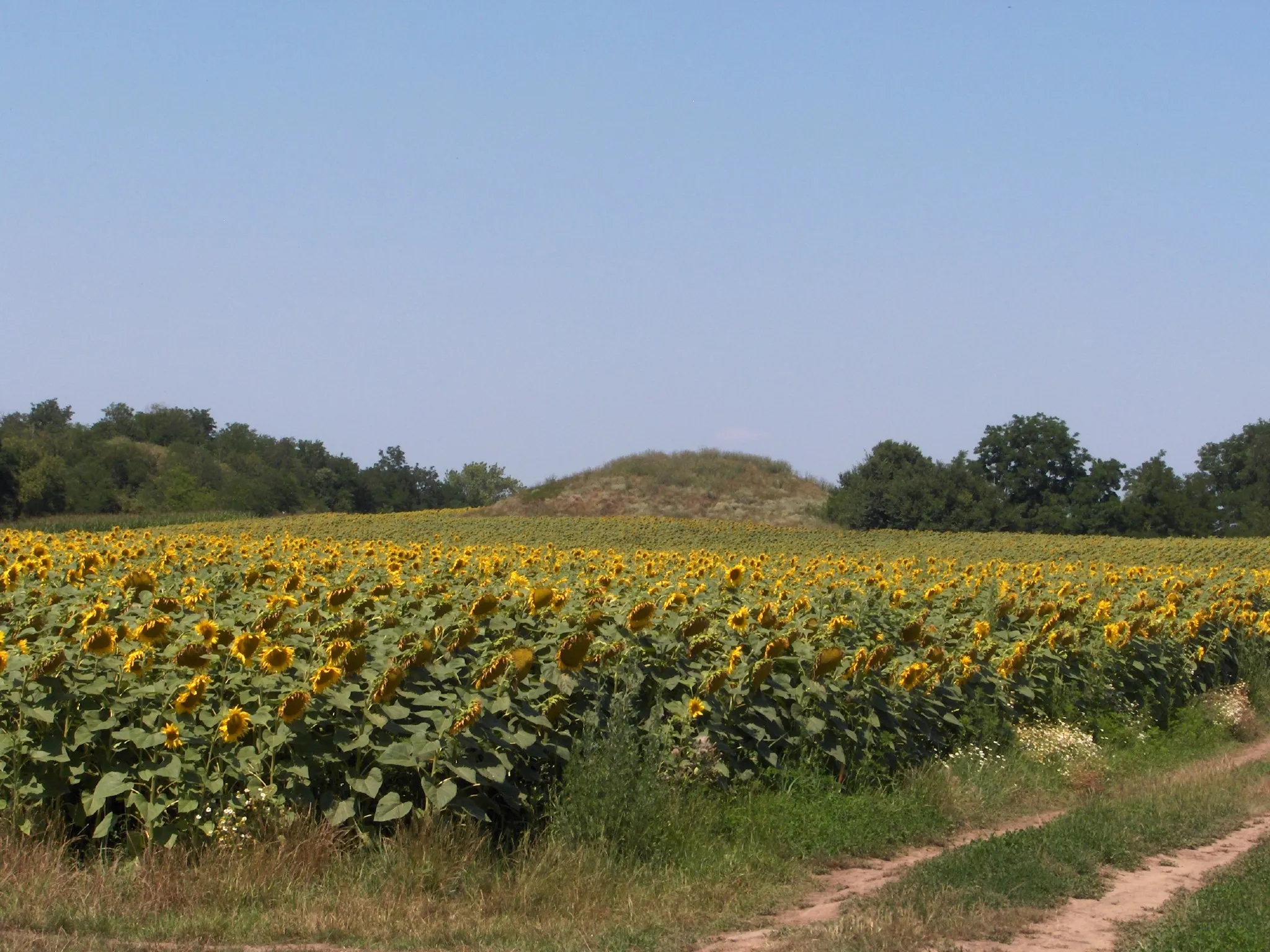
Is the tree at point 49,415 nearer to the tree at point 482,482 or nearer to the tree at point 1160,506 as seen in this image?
the tree at point 482,482

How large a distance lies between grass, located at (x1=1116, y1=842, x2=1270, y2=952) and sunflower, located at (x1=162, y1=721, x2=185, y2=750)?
4225 mm

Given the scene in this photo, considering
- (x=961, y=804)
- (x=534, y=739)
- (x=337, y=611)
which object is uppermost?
(x=337, y=611)

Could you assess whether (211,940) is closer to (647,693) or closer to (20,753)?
(20,753)

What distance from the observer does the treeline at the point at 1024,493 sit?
197ft

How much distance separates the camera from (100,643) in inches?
250

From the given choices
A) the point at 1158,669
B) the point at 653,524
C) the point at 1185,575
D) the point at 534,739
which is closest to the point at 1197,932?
the point at 534,739

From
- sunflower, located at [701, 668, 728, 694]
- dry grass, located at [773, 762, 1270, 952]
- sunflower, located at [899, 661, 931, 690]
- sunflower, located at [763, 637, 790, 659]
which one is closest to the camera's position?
dry grass, located at [773, 762, 1270, 952]

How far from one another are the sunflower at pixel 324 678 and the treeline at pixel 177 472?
6822cm

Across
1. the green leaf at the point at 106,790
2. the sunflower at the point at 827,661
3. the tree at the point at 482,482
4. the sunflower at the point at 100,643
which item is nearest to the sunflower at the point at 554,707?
the sunflower at the point at 827,661

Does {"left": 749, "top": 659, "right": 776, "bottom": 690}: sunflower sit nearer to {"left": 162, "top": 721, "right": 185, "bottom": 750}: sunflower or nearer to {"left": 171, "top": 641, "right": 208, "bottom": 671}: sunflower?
{"left": 171, "top": 641, "right": 208, "bottom": 671}: sunflower

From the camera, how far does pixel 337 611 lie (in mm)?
7633

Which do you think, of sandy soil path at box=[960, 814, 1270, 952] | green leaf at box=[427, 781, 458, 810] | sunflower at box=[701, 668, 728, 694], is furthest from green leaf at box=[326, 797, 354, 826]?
sandy soil path at box=[960, 814, 1270, 952]

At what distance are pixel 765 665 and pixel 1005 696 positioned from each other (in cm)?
331

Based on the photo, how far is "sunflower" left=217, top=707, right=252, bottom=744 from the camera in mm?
5977
